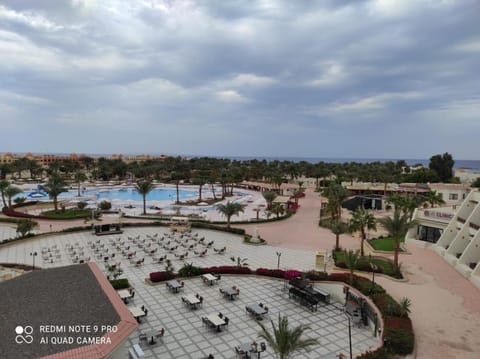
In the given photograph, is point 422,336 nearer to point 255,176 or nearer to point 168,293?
point 168,293

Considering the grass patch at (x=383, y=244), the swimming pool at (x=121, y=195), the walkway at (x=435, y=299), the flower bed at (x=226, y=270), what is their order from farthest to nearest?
the swimming pool at (x=121, y=195) → the grass patch at (x=383, y=244) → the flower bed at (x=226, y=270) → the walkway at (x=435, y=299)

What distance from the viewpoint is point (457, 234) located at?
2562 cm

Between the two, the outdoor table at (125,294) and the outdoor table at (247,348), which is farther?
the outdoor table at (125,294)

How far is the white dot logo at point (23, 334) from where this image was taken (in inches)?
353

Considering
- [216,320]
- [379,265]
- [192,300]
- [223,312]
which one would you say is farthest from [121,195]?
[216,320]

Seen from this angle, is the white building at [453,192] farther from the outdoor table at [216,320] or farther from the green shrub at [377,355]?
the outdoor table at [216,320]

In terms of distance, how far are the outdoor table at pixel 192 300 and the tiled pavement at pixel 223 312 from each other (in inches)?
12.9

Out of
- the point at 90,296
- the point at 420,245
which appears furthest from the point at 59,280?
the point at 420,245

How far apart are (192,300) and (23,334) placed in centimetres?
876

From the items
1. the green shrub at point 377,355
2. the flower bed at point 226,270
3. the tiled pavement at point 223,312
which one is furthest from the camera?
the flower bed at point 226,270

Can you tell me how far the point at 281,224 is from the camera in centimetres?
4047

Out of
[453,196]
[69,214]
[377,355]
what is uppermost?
[453,196]

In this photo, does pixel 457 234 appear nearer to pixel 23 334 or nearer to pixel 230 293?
pixel 230 293

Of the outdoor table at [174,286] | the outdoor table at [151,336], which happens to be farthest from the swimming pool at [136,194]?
the outdoor table at [151,336]
